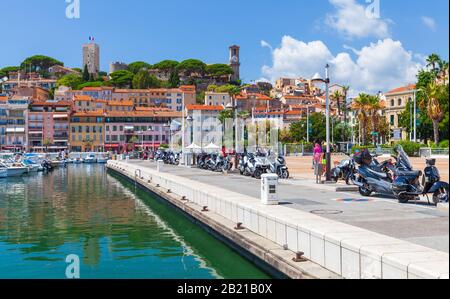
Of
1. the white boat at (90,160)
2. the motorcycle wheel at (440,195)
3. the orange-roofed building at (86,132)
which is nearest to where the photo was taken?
the motorcycle wheel at (440,195)

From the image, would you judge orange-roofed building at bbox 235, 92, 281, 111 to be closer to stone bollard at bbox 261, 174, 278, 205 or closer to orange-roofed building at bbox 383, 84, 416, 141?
orange-roofed building at bbox 383, 84, 416, 141

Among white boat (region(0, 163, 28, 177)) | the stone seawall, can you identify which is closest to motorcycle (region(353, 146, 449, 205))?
the stone seawall

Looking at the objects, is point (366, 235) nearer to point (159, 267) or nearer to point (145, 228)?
point (159, 267)

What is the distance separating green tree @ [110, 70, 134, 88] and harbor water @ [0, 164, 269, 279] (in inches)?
6272

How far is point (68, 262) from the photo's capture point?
12289mm

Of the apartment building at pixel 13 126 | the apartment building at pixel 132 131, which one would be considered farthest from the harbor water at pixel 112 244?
the apartment building at pixel 13 126

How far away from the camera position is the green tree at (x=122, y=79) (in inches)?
7092

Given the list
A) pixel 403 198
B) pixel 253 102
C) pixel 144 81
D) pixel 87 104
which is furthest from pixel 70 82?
pixel 403 198

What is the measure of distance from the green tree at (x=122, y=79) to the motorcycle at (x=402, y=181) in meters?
170

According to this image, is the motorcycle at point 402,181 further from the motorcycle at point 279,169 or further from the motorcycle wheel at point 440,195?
the motorcycle at point 279,169

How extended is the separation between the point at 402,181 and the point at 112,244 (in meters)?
8.07

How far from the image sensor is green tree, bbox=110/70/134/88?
591 ft

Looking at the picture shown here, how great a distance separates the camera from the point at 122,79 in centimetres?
18012
